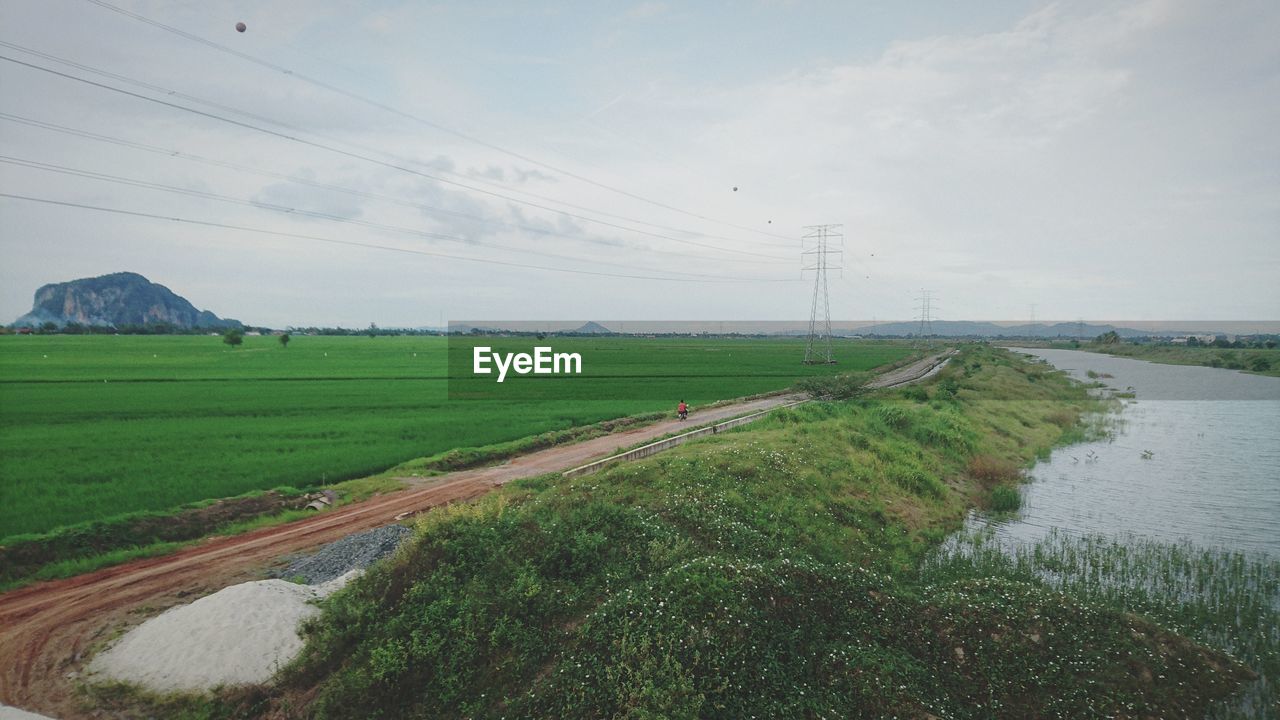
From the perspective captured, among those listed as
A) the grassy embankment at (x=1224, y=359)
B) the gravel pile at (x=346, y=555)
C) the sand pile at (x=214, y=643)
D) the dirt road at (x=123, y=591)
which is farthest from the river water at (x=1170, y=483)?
the grassy embankment at (x=1224, y=359)

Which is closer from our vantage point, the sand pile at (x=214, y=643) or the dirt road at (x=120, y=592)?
the dirt road at (x=120, y=592)

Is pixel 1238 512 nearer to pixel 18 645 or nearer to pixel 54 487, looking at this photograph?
pixel 18 645

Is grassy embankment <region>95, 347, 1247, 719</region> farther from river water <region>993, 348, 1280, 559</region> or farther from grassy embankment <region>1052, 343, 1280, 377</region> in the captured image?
grassy embankment <region>1052, 343, 1280, 377</region>

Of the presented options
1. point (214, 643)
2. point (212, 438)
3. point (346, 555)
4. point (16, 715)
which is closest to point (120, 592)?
point (214, 643)

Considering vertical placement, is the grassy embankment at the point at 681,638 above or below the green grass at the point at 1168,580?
above

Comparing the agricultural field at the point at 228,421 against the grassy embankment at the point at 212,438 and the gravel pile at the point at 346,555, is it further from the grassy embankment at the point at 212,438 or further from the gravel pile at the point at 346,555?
the gravel pile at the point at 346,555

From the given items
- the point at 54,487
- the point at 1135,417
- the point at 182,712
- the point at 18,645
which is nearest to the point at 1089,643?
the point at 182,712
